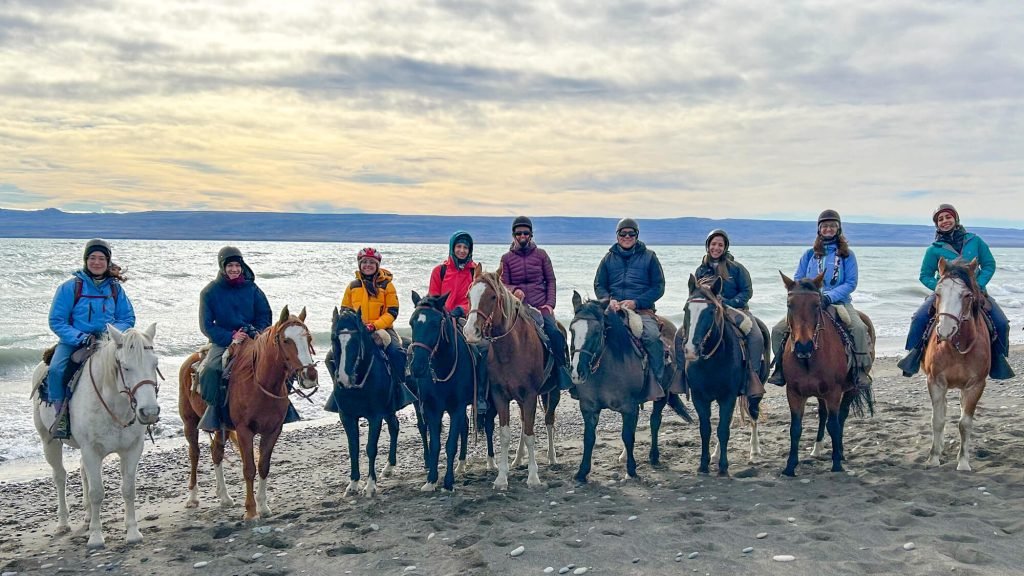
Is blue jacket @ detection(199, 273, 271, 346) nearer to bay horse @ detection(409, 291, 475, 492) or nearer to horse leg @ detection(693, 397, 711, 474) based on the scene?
bay horse @ detection(409, 291, 475, 492)

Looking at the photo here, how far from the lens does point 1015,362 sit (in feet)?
57.8

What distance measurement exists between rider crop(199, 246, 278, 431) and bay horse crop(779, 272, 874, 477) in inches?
214

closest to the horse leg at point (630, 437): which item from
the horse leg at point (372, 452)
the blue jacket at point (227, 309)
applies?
the horse leg at point (372, 452)

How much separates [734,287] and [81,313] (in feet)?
23.1

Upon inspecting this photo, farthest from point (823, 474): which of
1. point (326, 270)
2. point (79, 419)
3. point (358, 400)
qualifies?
point (326, 270)

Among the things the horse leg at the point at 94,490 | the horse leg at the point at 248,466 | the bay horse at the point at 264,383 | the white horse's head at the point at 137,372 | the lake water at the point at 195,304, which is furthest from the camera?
the lake water at the point at 195,304

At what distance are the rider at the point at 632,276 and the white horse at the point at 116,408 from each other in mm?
4878

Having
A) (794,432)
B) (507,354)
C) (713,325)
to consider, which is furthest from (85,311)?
(794,432)

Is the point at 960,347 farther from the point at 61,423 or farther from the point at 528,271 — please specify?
the point at 61,423

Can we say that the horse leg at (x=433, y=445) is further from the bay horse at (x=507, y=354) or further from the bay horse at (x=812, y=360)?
the bay horse at (x=812, y=360)

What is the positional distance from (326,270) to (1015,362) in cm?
5289

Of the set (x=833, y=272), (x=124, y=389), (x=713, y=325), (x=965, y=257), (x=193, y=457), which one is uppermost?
(x=965, y=257)

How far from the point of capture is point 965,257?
29.0ft

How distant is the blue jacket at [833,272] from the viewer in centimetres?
880
